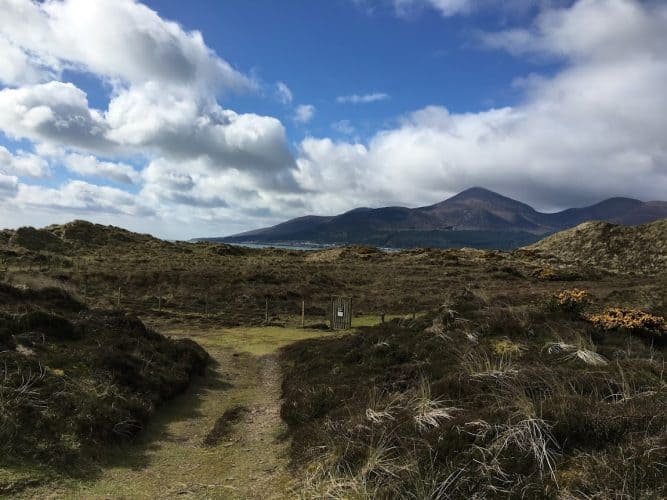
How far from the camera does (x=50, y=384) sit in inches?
366

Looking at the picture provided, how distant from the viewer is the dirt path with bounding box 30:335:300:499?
7.00 metres

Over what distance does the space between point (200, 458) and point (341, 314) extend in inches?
639

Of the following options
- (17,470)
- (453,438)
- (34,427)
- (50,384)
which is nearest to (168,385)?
(50,384)

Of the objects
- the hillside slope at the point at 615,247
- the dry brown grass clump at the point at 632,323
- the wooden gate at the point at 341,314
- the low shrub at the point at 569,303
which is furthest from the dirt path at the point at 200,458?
the hillside slope at the point at 615,247

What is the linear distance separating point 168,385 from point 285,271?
3515 cm

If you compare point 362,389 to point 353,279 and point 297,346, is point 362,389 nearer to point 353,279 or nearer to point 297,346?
point 297,346

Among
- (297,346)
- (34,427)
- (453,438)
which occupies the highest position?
(453,438)

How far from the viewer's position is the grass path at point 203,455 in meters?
7.01

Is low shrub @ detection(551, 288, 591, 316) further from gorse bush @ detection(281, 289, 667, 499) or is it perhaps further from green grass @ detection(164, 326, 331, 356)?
green grass @ detection(164, 326, 331, 356)

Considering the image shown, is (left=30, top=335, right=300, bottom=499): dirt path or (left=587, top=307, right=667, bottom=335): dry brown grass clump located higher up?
(left=587, top=307, right=667, bottom=335): dry brown grass clump

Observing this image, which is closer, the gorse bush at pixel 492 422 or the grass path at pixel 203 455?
the gorse bush at pixel 492 422

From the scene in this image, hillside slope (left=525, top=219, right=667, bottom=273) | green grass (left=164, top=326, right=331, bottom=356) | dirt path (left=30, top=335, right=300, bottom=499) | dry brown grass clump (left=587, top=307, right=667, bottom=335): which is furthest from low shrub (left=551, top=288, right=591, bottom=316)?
hillside slope (left=525, top=219, right=667, bottom=273)

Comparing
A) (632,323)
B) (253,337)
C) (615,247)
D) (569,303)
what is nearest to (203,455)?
(632,323)

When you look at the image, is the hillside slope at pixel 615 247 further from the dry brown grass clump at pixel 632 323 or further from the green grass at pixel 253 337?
the green grass at pixel 253 337
